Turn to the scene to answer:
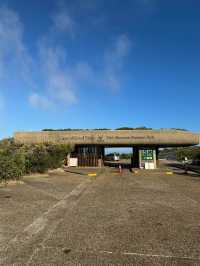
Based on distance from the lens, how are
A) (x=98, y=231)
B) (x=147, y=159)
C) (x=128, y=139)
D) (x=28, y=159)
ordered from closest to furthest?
1. (x=98, y=231)
2. (x=28, y=159)
3. (x=147, y=159)
4. (x=128, y=139)

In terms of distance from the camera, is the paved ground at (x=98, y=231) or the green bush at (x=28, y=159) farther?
the green bush at (x=28, y=159)

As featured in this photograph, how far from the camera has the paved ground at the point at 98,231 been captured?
552cm

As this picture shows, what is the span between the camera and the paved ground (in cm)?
552

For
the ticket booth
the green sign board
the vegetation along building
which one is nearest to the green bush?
the vegetation along building

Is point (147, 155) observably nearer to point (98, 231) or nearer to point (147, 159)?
point (147, 159)

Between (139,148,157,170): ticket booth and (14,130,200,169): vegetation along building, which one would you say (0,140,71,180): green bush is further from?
(139,148,157,170): ticket booth

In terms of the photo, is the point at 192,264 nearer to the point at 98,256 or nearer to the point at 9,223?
the point at 98,256

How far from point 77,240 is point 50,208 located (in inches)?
151

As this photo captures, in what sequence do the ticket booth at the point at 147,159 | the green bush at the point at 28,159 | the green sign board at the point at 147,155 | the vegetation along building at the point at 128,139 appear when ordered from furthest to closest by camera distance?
1. the vegetation along building at the point at 128,139
2. the green sign board at the point at 147,155
3. the ticket booth at the point at 147,159
4. the green bush at the point at 28,159

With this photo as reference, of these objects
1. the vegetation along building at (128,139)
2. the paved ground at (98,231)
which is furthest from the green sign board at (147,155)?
the paved ground at (98,231)

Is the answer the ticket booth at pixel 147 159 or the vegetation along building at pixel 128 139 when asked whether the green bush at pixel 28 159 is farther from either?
the ticket booth at pixel 147 159

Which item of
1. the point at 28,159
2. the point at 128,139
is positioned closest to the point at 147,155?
the point at 128,139

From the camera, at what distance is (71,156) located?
42.5 m

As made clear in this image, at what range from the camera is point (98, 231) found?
734 centimetres
